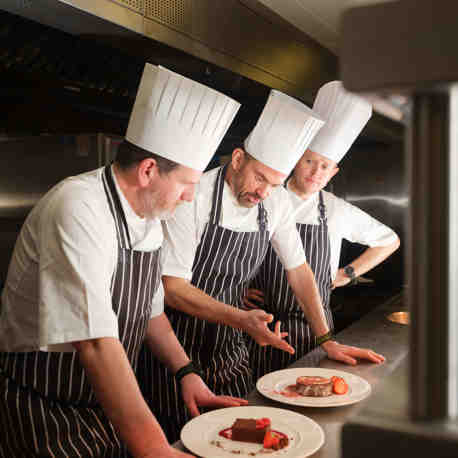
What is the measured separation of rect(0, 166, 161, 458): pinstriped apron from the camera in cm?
150

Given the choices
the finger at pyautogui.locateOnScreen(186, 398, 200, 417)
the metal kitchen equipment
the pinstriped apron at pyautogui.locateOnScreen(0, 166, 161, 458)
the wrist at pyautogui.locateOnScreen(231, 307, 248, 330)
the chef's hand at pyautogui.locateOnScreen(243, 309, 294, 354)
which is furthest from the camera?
the wrist at pyautogui.locateOnScreen(231, 307, 248, 330)

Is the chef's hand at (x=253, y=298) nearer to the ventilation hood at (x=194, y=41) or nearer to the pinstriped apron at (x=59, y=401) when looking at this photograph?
the ventilation hood at (x=194, y=41)

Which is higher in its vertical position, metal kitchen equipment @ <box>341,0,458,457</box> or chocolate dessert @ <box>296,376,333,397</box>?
metal kitchen equipment @ <box>341,0,458,457</box>

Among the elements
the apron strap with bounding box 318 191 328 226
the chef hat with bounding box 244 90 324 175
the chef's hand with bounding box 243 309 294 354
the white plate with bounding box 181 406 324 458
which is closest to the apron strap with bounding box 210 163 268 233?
the chef hat with bounding box 244 90 324 175

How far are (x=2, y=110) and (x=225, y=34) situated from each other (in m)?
1.21

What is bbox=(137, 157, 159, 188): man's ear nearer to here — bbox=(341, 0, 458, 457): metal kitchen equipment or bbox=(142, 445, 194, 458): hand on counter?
bbox=(142, 445, 194, 458): hand on counter

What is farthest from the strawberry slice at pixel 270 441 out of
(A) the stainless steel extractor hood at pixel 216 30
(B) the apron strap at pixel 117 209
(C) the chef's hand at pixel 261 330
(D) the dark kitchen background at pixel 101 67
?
(A) the stainless steel extractor hood at pixel 216 30

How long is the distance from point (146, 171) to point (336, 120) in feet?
5.36

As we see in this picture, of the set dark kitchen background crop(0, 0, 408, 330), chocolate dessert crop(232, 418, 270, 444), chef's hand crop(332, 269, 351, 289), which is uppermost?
dark kitchen background crop(0, 0, 408, 330)

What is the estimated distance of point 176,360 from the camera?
1904 mm

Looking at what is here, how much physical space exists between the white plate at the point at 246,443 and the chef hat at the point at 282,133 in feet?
4.12

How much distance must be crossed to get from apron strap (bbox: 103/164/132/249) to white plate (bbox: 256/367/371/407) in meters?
0.63

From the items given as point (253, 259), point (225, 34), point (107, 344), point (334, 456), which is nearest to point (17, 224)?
point (253, 259)

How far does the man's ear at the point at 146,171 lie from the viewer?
1725 mm
